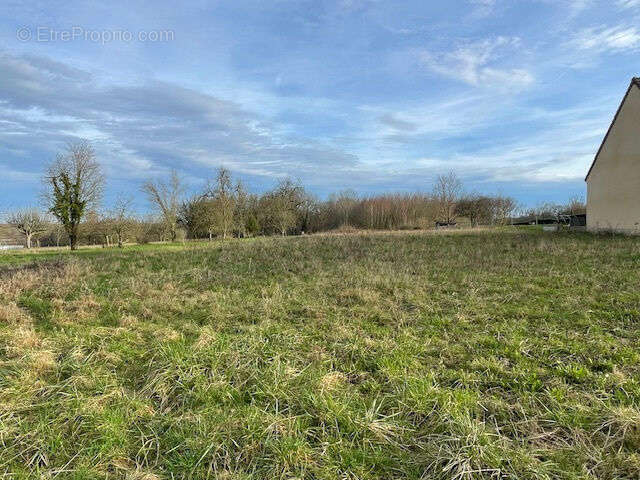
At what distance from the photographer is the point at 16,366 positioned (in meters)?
4.22

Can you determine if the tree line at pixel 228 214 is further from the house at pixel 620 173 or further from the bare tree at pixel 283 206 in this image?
the house at pixel 620 173

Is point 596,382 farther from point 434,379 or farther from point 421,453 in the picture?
point 421,453

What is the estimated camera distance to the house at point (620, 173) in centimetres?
1877

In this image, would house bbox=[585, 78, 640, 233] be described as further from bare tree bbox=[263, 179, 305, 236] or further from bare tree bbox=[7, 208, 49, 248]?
bare tree bbox=[7, 208, 49, 248]

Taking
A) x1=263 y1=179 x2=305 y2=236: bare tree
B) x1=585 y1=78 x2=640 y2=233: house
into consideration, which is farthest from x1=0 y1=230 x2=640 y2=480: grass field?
x1=263 y1=179 x2=305 y2=236: bare tree

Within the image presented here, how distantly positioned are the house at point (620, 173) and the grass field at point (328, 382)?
51.1 ft

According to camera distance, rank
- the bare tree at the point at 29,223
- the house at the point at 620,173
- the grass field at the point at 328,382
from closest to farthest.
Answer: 1. the grass field at the point at 328,382
2. the house at the point at 620,173
3. the bare tree at the point at 29,223

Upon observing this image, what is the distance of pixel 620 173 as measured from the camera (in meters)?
19.8

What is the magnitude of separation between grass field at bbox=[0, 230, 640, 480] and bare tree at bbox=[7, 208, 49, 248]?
39.4 metres

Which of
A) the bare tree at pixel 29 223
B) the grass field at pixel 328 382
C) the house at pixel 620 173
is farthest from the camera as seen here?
the bare tree at pixel 29 223

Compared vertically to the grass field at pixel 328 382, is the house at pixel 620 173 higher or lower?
higher

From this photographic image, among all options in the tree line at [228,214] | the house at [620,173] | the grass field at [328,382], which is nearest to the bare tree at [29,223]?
the tree line at [228,214]

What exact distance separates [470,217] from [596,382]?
52.6 metres

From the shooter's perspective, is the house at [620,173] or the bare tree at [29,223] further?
the bare tree at [29,223]
